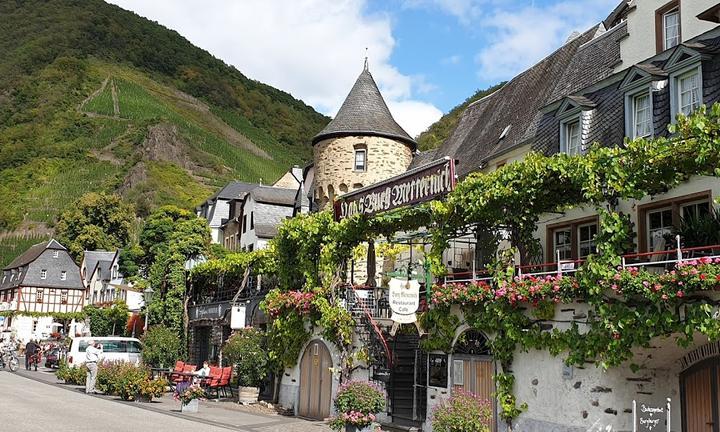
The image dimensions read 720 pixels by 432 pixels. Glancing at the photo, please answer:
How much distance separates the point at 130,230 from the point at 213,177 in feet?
64.9

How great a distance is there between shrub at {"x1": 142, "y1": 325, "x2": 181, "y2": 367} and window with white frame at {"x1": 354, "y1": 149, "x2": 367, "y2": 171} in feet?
34.2

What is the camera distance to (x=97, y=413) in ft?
60.7

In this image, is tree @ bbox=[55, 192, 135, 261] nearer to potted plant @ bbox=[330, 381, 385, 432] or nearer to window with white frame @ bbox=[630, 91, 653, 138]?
potted plant @ bbox=[330, 381, 385, 432]

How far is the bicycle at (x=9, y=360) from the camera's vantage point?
37.7m

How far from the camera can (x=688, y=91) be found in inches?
640

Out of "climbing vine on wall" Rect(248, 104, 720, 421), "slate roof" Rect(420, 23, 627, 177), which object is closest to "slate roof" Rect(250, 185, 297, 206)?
"slate roof" Rect(420, 23, 627, 177)

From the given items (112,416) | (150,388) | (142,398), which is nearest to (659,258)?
(112,416)

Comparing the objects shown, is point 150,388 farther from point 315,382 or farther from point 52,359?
point 52,359

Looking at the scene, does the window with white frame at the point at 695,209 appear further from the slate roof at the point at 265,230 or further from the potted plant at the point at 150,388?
the slate roof at the point at 265,230

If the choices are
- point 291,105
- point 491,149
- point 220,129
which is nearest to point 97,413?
point 491,149

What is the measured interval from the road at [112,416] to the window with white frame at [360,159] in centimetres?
1268

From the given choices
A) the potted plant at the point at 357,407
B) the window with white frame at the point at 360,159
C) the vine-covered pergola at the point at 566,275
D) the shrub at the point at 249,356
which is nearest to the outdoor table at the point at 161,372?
the shrub at the point at 249,356

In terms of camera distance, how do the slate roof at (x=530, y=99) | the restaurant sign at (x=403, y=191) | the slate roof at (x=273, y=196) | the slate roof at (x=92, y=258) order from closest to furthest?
the restaurant sign at (x=403, y=191)
the slate roof at (x=530, y=99)
the slate roof at (x=273, y=196)
the slate roof at (x=92, y=258)

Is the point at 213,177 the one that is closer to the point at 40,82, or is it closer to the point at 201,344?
the point at 40,82
